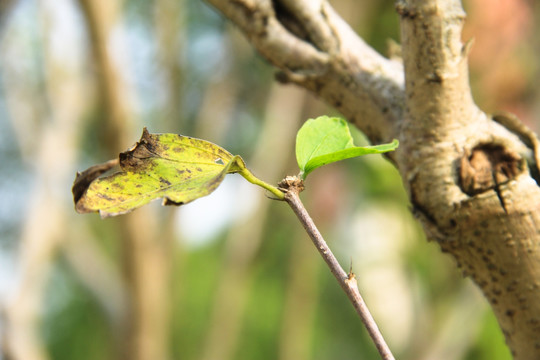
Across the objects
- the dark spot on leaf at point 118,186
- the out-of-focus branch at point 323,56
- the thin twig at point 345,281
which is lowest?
the thin twig at point 345,281

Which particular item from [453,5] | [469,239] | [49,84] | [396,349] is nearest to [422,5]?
[453,5]

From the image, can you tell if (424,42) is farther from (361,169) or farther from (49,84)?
(361,169)

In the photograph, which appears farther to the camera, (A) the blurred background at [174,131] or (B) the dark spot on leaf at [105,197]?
(A) the blurred background at [174,131]

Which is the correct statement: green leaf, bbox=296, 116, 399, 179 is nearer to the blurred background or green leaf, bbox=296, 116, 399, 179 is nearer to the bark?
the bark

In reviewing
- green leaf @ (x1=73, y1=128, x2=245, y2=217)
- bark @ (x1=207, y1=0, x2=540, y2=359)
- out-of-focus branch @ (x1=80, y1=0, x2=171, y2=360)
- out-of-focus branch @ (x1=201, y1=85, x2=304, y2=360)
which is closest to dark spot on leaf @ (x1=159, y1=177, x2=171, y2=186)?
green leaf @ (x1=73, y1=128, x2=245, y2=217)

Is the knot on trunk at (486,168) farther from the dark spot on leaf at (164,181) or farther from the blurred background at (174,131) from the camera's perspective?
the blurred background at (174,131)

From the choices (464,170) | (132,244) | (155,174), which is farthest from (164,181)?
(132,244)

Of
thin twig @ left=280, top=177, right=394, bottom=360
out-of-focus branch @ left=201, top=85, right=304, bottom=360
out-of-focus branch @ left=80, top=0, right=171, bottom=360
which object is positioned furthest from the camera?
out-of-focus branch @ left=201, top=85, right=304, bottom=360

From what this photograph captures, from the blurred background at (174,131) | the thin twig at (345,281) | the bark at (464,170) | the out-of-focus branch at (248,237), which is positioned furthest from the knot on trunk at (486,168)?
the out-of-focus branch at (248,237)
